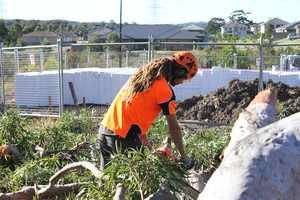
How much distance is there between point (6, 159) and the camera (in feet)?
16.6

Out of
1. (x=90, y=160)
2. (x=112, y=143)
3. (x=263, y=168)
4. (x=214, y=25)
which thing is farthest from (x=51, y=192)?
(x=214, y=25)

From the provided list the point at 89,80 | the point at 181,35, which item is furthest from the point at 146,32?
the point at 89,80

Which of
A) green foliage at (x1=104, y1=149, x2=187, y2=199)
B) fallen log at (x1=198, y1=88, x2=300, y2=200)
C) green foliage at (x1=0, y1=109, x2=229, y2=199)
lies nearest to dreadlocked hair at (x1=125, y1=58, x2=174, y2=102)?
green foliage at (x1=0, y1=109, x2=229, y2=199)

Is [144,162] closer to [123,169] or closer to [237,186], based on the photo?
[123,169]

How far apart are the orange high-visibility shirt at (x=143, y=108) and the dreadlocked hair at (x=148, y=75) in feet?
0.13

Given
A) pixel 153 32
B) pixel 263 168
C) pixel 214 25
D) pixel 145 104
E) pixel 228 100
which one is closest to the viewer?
pixel 263 168

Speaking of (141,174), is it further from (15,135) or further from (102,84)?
(102,84)

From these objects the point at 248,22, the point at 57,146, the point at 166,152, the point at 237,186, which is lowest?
the point at 57,146

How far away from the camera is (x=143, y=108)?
13.0ft

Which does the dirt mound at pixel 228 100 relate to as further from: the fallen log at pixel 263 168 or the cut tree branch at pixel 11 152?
the fallen log at pixel 263 168

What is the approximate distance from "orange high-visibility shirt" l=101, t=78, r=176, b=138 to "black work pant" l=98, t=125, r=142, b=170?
0.21ft

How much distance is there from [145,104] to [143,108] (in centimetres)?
4

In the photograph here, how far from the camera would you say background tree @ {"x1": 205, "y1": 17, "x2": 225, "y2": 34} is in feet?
352

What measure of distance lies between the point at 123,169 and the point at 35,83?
1138cm
